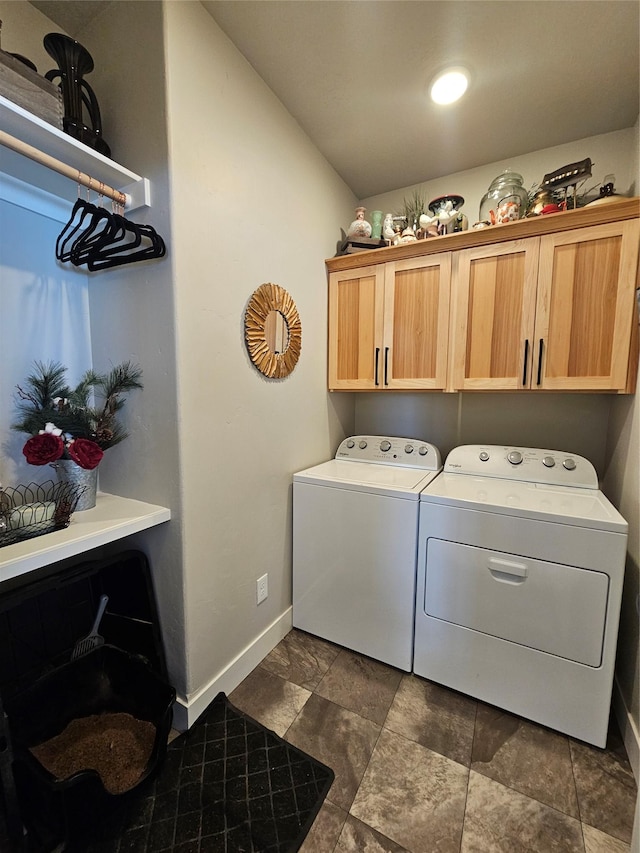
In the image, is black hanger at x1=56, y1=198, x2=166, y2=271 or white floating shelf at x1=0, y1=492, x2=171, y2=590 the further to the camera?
black hanger at x1=56, y1=198, x2=166, y2=271

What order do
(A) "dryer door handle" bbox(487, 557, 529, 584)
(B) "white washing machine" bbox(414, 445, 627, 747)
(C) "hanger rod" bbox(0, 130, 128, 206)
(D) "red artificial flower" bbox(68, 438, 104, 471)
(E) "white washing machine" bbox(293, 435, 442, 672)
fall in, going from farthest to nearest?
(E) "white washing machine" bbox(293, 435, 442, 672)
(A) "dryer door handle" bbox(487, 557, 529, 584)
(B) "white washing machine" bbox(414, 445, 627, 747)
(D) "red artificial flower" bbox(68, 438, 104, 471)
(C) "hanger rod" bbox(0, 130, 128, 206)

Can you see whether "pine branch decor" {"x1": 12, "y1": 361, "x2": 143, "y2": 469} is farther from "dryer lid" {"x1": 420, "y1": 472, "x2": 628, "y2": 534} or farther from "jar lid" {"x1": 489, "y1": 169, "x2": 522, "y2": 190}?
"jar lid" {"x1": 489, "y1": 169, "x2": 522, "y2": 190}

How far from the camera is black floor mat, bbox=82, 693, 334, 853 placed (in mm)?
990

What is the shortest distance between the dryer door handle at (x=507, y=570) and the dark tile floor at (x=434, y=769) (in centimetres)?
58

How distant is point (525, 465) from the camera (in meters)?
1.78

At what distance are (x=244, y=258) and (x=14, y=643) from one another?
1695 mm

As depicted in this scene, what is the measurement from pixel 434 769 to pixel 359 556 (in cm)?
77

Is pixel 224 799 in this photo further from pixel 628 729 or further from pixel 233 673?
pixel 628 729

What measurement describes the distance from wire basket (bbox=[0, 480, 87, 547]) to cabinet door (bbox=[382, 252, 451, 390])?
5.23 feet

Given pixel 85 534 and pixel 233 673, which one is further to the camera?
pixel 233 673

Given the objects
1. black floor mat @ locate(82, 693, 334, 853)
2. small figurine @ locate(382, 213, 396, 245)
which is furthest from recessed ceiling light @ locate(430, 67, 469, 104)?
black floor mat @ locate(82, 693, 334, 853)

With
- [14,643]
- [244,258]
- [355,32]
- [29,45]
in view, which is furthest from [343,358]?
[14,643]

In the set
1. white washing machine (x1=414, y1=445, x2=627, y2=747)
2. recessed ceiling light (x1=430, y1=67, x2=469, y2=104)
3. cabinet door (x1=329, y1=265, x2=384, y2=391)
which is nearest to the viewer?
white washing machine (x1=414, y1=445, x2=627, y2=747)

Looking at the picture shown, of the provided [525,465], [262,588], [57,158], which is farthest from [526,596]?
[57,158]
